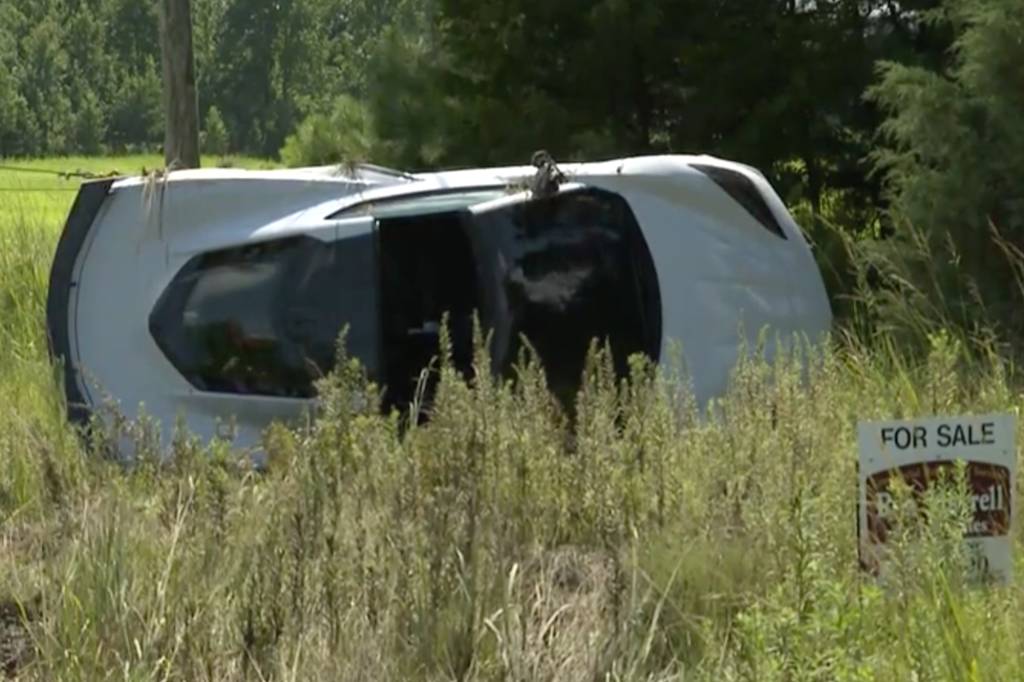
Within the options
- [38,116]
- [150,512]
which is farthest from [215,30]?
[150,512]

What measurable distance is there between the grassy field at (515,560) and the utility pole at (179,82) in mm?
7398

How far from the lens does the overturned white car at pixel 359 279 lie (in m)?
6.41

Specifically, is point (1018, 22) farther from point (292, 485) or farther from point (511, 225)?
point (292, 485)

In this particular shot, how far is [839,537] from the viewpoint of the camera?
3.94 m

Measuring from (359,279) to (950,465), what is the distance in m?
3.36

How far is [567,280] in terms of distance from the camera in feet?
21.5

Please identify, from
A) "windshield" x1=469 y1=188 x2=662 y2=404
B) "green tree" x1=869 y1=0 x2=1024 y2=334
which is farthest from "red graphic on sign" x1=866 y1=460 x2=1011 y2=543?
"green tree" x1=869 y1=0 x2=1024 y2=334

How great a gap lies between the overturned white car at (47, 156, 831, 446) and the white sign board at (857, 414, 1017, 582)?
2.74 m

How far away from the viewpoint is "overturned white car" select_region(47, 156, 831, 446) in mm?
6410

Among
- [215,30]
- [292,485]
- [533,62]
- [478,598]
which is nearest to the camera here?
[478,598]

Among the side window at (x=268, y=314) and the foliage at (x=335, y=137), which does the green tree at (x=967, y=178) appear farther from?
the foliage at (x=335, y=137)

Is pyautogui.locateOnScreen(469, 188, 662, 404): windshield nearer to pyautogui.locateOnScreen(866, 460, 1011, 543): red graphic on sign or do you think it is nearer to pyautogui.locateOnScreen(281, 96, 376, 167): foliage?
pyautogui.locateOnScreen(866, 460, 1011, 543): red graphic on sign

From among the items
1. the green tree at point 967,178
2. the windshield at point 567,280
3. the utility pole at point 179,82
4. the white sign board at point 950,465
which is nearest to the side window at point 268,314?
the windshield at point 567,280

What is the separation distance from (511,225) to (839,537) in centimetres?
289
